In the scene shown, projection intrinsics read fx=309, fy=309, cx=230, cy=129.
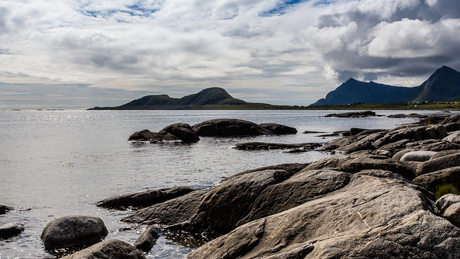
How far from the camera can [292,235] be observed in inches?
307

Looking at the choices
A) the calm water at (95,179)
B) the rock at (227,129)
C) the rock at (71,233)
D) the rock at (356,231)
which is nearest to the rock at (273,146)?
the calm water at (95,179)

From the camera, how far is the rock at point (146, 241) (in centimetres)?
1171

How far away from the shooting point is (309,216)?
27.0 ft

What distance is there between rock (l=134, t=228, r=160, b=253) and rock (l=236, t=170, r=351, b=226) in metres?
3.47

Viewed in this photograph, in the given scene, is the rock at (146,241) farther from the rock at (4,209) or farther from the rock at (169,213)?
the rock at (4,209)

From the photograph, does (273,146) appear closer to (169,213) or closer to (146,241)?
(169,213)

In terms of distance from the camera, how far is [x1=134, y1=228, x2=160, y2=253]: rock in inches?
461

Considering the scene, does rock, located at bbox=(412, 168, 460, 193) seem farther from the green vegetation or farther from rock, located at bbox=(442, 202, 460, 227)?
rock, located at bbox=(442, 202, 460, 227)

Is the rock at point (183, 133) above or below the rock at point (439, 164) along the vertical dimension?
below

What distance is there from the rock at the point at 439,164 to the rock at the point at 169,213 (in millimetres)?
10683

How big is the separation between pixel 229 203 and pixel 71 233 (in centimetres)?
626

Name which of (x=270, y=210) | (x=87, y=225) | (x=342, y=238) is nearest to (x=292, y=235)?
(x=342, y=238)

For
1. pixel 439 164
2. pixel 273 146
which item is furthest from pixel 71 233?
pixel 273 146

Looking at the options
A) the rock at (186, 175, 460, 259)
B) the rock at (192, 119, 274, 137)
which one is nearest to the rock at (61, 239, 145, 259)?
the rock at (186, 175, 460, 259)
